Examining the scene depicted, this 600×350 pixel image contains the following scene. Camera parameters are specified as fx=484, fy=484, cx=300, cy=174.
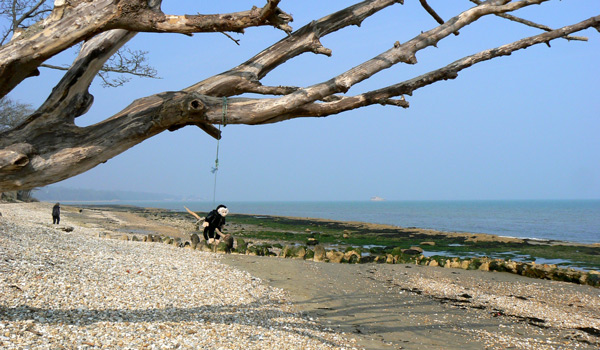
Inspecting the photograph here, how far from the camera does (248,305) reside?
853 cm

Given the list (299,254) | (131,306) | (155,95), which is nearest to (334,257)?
(299,254)

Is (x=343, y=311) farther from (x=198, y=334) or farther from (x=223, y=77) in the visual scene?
(x=223, y=77)

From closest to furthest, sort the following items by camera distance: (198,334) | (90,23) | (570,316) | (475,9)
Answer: (90,23) < (475,9) < (198,334) < (570,316)

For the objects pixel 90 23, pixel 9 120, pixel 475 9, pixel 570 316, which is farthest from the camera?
pixel 9 120

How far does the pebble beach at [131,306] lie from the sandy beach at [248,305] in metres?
0.02

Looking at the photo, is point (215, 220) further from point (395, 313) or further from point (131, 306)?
point (131, 306)

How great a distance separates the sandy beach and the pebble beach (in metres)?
0.02

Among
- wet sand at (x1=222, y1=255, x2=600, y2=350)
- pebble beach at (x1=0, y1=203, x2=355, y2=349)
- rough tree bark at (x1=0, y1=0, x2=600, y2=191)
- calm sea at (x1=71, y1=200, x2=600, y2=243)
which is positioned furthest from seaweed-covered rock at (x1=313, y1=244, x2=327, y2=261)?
calm sea at (x1=71, y1=200, x2=600, y2=243)

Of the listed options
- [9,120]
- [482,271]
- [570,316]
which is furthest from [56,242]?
[9,120]

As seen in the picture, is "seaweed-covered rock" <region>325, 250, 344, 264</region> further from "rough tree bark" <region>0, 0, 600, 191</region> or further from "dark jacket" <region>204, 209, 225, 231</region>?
"rough tree bark" <region>0, 0, 600, 191</region>

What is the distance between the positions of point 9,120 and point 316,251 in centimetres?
2623

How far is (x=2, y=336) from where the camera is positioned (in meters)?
5.22

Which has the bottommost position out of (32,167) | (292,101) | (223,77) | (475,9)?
(32,167)

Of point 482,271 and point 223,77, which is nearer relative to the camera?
point 223,77
